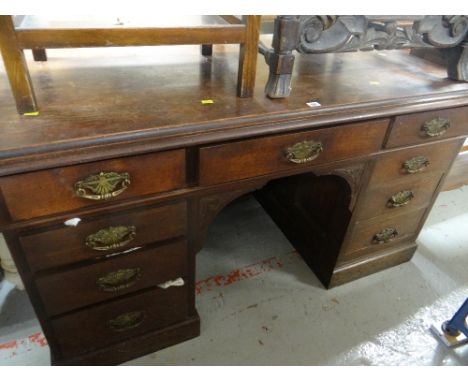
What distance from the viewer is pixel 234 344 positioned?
1321mm

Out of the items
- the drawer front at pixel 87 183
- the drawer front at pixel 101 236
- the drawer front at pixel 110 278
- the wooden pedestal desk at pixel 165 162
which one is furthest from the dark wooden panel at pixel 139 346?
the drawer front at pixel 87 183

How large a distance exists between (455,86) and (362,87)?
32cm

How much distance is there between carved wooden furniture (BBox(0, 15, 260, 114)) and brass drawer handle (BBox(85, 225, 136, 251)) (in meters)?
0.32

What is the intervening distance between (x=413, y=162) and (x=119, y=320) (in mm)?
1094

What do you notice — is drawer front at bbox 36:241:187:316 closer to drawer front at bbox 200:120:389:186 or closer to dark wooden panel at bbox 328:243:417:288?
drawer front at bbox 200:120:389:186

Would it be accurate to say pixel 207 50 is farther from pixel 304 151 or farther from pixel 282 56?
pixel 304 151

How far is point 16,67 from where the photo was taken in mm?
745

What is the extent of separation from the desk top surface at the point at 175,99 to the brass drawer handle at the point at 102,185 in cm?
6

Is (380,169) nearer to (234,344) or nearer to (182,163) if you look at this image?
(182,163)

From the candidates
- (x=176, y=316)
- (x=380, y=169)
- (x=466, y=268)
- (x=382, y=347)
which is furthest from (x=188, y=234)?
(x=466, y=268)

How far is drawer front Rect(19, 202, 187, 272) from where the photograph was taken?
0.84 meters

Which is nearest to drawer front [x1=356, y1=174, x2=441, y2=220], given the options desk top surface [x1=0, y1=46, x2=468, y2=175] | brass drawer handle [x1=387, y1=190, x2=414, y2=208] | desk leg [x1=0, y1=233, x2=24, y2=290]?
brass drawer handle [x1=387, y1=190, x2=414, y2=208]

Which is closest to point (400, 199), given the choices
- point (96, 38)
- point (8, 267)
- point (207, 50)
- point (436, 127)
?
point (436, 127)

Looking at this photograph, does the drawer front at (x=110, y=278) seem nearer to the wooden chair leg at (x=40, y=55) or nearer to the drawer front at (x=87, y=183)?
the drawer front at (x=87, y=183)
